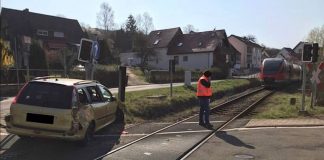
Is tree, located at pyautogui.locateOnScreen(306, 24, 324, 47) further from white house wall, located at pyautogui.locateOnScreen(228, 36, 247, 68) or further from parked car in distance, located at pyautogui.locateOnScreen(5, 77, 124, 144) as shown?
parked car in distance, located at pyautogui.locateOnScreen(5, 77, 124, 144)

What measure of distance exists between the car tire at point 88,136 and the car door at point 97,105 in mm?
349

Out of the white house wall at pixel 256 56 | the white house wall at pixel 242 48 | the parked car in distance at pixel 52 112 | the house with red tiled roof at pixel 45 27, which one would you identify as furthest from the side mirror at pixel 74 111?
the white house wall at pixel 256 56

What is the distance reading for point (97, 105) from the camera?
1245 centimetres

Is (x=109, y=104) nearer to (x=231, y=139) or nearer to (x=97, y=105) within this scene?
(x=97, y=105)

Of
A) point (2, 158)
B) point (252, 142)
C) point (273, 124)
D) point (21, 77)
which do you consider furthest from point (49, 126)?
point (21, 77)

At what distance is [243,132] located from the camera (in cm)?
1376

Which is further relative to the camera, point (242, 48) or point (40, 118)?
point (242, 48)

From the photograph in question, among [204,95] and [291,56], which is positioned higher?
[291,56]

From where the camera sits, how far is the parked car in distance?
10570mm

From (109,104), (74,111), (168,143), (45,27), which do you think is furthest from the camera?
(45,27)

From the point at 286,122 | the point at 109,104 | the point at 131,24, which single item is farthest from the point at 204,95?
the point at 131,24

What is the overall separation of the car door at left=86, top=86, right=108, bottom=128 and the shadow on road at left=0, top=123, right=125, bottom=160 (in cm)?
58

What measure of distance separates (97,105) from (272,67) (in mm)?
33537

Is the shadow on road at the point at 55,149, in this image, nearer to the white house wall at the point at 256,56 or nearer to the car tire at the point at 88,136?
the car tire at the point at 88,136
